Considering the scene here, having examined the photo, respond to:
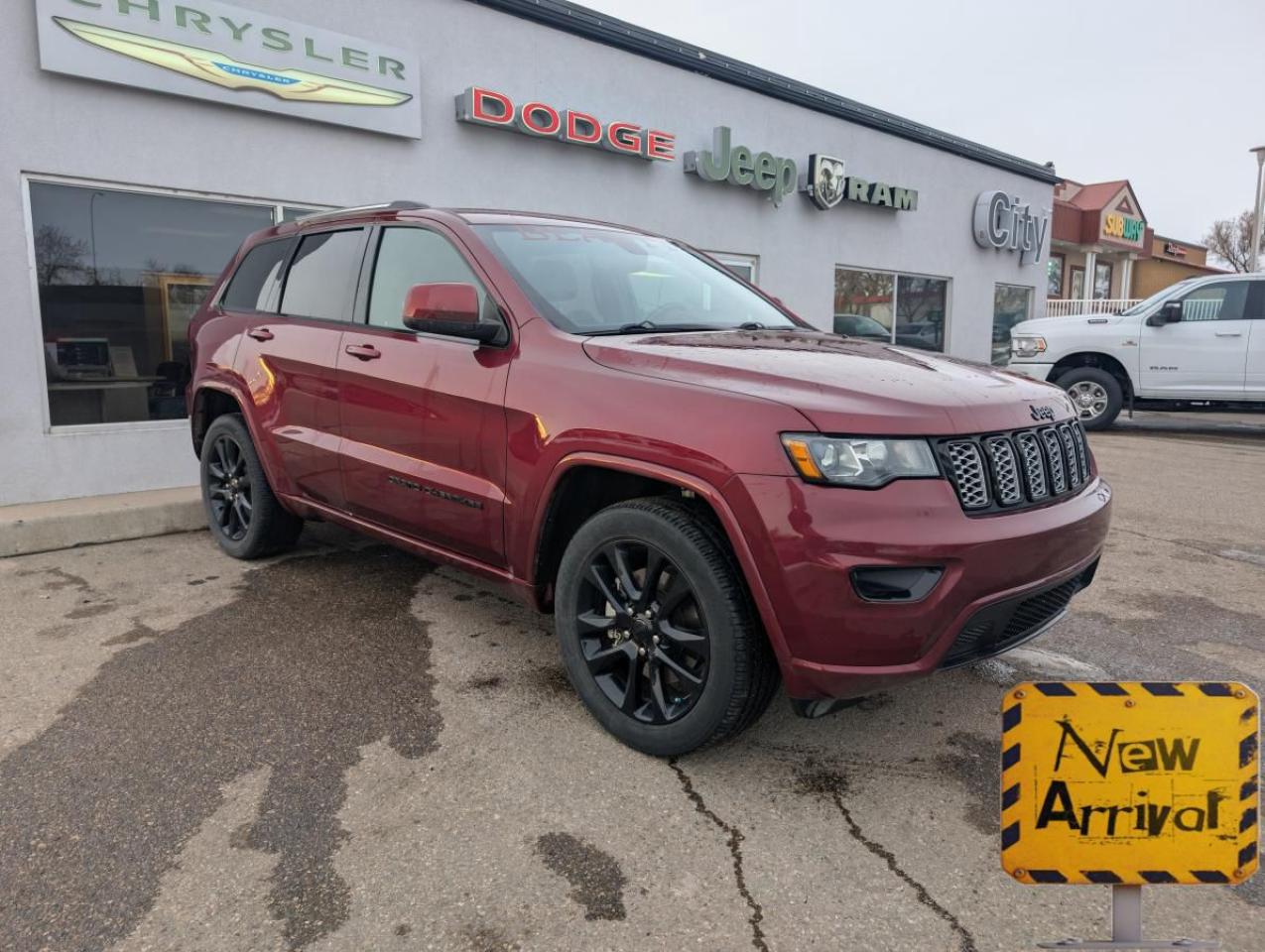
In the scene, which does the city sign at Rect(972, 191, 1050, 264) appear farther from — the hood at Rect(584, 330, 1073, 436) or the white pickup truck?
the hood at Rect(584, 330, 1073, 436)

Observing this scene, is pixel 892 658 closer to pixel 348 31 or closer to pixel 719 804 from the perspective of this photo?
pixel 719 804

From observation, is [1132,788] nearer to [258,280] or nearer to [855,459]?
[855,459]

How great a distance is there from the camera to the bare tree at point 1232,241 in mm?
50188

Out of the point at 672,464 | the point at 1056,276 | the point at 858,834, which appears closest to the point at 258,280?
the point at 672,464

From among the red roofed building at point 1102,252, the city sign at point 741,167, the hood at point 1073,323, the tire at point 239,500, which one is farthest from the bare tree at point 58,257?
the red roofed building at point 1102,252

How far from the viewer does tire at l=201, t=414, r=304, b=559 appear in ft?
15.8

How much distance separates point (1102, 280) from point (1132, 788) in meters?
28.8

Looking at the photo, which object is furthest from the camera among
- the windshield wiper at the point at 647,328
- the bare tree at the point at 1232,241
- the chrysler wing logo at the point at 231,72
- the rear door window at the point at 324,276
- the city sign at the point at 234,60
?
the bare tree at the point at 1232,241

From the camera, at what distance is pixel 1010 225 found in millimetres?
15070

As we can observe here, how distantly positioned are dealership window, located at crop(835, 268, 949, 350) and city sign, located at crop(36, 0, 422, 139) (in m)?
6.65

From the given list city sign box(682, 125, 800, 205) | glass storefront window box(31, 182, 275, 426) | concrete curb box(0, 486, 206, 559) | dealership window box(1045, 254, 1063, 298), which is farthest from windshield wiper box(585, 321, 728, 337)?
dealership window box(1045, 254, 1063, 298)

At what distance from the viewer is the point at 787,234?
37.3 ft

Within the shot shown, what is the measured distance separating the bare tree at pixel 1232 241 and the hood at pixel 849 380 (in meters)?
56.7

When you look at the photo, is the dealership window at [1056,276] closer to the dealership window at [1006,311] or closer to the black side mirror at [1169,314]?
the dealership window at [1006,311]
